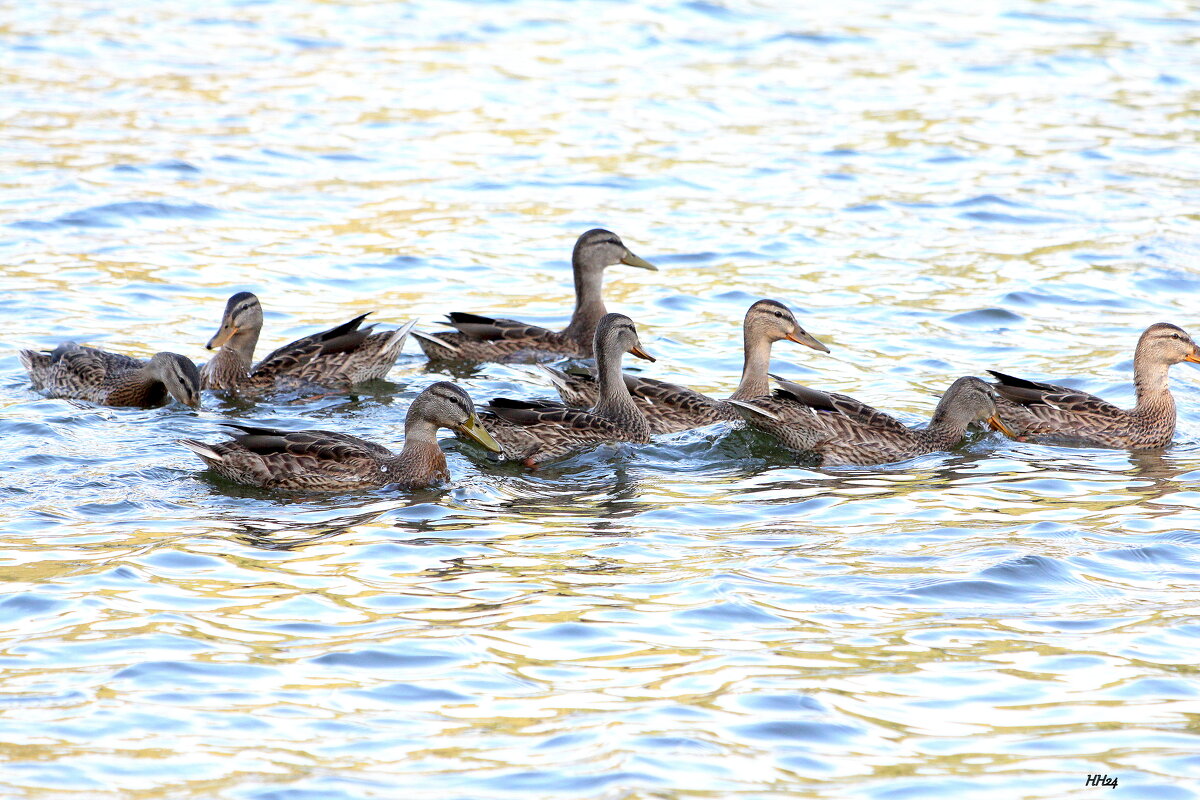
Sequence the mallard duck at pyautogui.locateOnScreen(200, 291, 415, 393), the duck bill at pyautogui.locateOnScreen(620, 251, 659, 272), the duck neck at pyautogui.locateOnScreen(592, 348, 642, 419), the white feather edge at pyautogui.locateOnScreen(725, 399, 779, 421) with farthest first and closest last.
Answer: the duck bill at pyautogui.locateOnScreen(620, 251, 659, 272)
the mallard duck at pyautogui.locateOnScreen(200, 291, 415, 393)
the duck neck at pyautogui.locateOnScreen(592, 348, 642, 419)
the white feather edge at pyautogui.locateOnScreen(725, 399, 779, 421)

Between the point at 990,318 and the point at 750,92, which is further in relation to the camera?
the point at 750,92

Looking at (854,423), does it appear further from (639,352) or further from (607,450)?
(639,352)

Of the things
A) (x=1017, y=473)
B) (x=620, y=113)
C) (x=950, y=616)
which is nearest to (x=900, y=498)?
(x=1017, y=473)

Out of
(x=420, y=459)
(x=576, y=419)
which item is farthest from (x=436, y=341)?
(x=420, y=459)

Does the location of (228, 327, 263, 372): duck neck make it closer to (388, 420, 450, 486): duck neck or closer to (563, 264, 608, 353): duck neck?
(563, 264, 608, 353): duck neck

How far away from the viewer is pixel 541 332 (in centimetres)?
1413

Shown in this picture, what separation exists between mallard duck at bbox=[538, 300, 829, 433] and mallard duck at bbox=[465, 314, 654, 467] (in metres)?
0.21

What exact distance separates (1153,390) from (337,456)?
21.3 ft

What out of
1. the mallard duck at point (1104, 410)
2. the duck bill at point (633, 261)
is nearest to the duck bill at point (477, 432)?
the mallard duck at point (1104, 410)

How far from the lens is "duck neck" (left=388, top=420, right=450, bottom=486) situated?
10.5m

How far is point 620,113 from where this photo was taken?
898 inches

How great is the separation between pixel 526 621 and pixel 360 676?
102 cm

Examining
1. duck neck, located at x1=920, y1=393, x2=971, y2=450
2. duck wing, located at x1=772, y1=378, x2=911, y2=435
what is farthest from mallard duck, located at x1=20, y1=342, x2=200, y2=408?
duck neck, located at x1=920, y1=393, x2=971, y2=450

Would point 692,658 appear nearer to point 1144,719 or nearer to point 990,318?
point 1144,719
